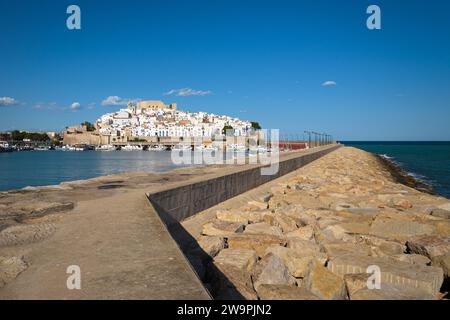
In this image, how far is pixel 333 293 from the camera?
3.61 metres

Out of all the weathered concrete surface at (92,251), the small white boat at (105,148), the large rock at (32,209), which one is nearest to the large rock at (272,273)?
the weathered concrete surface at (92,251)

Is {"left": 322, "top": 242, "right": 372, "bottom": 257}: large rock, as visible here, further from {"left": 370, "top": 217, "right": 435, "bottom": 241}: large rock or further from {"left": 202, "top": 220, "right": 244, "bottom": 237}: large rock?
{"left": 202, "top": 220, "right": 244, "bottom": 237}: large rock

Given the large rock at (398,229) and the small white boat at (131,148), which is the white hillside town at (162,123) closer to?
the small white boat at (131,148)

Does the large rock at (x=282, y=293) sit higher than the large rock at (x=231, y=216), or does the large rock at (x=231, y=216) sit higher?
the large rock at (x=231, y=216)

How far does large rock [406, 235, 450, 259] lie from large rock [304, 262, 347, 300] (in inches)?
65.0

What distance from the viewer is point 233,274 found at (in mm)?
4035

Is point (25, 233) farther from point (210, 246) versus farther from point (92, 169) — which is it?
point (92, 169)

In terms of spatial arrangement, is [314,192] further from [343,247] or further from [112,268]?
[112,268]

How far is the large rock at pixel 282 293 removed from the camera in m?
3.35

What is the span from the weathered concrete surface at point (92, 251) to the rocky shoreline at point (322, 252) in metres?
0.88

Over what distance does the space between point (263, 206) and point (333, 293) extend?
432cm

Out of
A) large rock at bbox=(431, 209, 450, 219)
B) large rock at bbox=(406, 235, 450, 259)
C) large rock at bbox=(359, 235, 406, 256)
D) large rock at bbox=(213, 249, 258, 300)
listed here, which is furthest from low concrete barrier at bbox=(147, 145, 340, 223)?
large rock at bbox=(431, 209, 450, 219)
